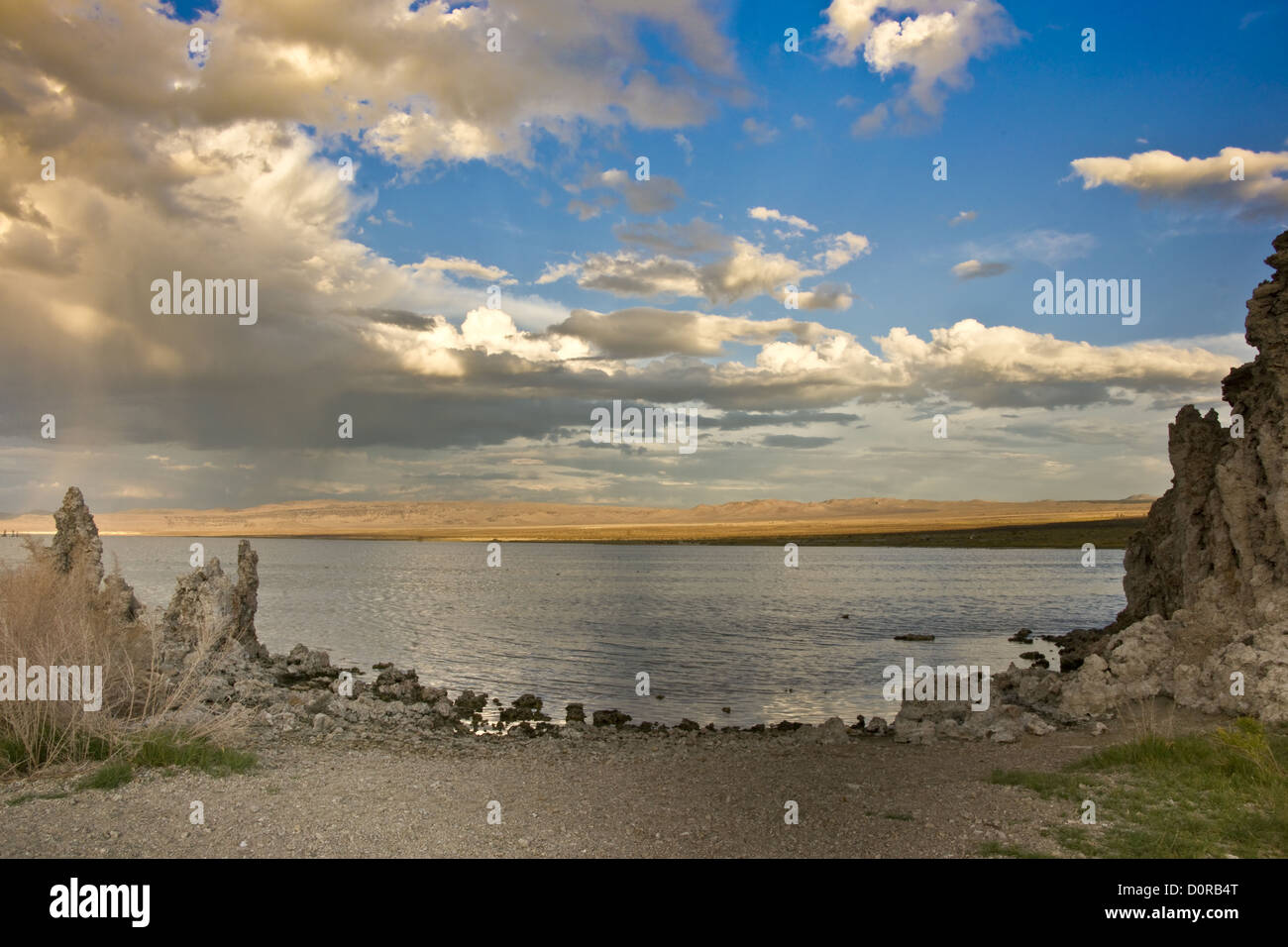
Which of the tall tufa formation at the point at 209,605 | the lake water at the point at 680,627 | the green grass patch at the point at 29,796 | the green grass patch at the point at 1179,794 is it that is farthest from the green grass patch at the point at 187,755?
the tall tufa formation at the point at 209,605

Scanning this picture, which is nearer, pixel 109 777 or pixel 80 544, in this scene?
pixel 109 777

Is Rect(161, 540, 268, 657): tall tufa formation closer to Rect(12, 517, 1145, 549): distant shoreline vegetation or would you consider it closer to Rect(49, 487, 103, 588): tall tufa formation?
Rect(49, 487, 103, 588): tall tufa formation

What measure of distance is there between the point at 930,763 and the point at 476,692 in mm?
15315

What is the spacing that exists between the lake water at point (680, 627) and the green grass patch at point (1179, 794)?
10002mm

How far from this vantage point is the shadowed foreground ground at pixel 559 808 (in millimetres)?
8703

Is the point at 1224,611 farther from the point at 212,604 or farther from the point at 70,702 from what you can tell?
the point at 212,604

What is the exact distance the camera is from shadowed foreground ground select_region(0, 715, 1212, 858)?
28.6 ft

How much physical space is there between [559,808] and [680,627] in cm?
3170

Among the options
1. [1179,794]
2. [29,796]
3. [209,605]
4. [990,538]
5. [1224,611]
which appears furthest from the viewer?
[990,538]

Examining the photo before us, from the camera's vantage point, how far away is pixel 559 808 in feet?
34.7

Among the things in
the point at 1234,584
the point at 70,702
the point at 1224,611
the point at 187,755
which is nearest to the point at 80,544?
the point at 70,702
